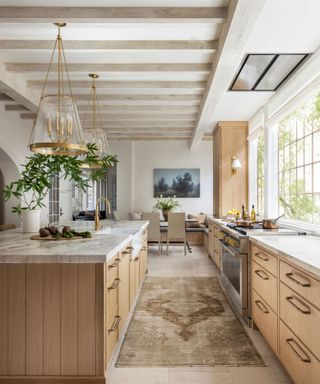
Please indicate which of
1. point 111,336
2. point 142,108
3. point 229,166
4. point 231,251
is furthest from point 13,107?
point 111,336

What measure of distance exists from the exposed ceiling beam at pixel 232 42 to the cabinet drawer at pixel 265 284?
1.82 m

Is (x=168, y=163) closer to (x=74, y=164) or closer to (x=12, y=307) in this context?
(x=74, y=164)

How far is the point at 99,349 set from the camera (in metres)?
2.06

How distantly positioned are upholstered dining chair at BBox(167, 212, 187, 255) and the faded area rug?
9.79 ft

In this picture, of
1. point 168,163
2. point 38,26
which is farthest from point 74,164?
point 168,163

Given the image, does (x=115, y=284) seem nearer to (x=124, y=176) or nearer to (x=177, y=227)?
(x=177, y=227)

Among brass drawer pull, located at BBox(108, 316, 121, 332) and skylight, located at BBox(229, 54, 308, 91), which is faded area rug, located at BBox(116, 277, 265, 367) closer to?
brass drawer pull, located at BBox(108, 316, 121, 332)

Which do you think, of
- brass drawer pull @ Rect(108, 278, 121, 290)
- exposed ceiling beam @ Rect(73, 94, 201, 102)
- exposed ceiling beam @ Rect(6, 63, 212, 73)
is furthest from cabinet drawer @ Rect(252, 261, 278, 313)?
exposed ceiling beam @ Rect(73, 94, 201, 102)

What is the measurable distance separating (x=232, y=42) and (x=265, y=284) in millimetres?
A: 1940

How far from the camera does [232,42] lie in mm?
2875

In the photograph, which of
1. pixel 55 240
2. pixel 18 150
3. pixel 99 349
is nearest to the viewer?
pixel 99 349

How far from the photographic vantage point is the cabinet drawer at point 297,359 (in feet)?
5.83

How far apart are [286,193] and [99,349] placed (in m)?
3.24

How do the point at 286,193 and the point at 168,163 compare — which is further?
the point at 168,163
